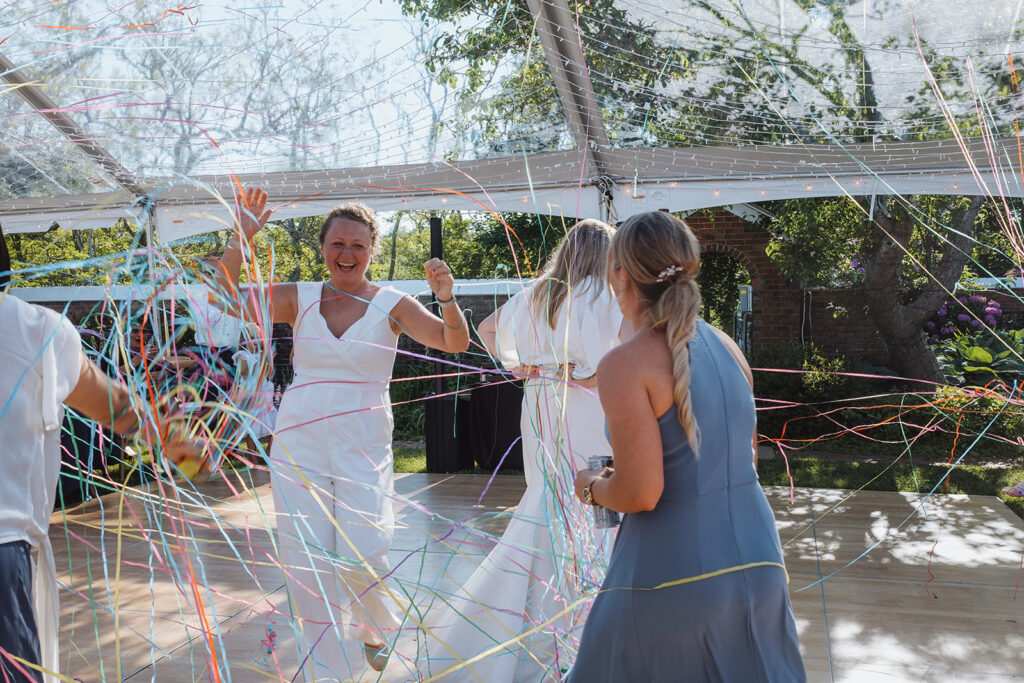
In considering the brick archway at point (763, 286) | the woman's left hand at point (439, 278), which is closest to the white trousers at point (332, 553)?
the woman's left hand at point (439, 278)

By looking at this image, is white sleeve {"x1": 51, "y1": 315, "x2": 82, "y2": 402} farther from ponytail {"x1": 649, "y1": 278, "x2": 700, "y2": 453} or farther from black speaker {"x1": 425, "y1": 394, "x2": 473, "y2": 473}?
black speaker {"x1": 425, "y1": 394, "x2": 473, "y2": 473}

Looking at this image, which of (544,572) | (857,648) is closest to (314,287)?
(544,572)

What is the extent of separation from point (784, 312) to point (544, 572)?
378 inches

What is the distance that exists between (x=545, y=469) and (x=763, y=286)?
377 inches

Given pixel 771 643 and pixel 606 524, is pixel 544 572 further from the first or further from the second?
pixel 771 643

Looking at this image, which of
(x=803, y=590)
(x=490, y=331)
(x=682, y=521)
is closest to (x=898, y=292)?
(x=803, y=590)

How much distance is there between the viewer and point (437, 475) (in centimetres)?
784

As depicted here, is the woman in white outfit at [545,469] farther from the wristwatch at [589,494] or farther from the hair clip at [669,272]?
the hair clip at [669,272]

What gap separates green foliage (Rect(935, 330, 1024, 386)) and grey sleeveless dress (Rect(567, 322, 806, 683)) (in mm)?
8541

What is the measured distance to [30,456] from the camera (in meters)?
1.68

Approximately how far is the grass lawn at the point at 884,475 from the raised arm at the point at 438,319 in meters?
4.97

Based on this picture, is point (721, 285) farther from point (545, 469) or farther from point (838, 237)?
point (545, 469)

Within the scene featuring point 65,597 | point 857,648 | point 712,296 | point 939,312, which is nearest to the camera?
point 857,648

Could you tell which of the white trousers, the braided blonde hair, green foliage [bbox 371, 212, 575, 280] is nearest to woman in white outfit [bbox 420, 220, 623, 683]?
the white trousers
